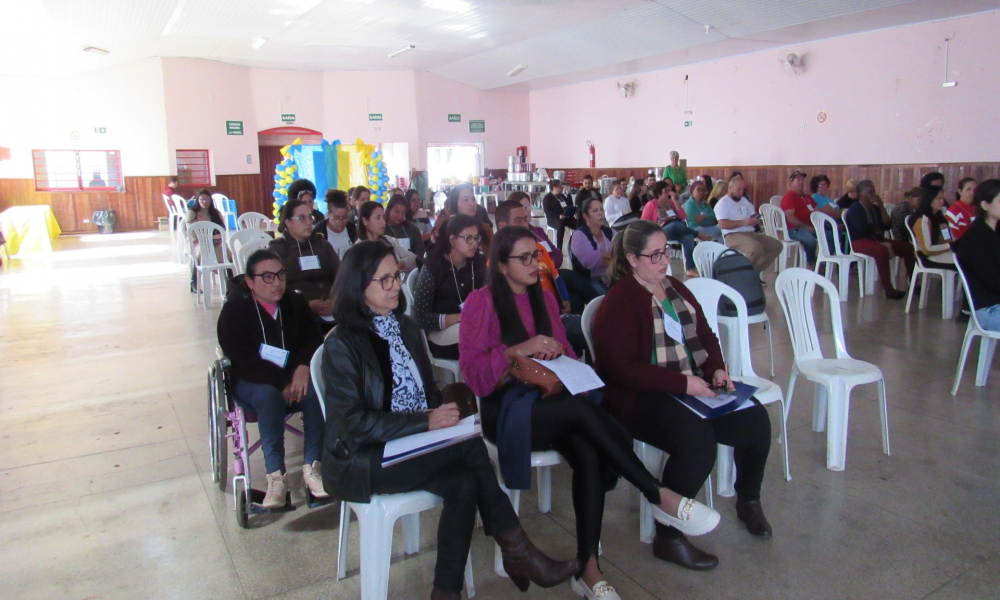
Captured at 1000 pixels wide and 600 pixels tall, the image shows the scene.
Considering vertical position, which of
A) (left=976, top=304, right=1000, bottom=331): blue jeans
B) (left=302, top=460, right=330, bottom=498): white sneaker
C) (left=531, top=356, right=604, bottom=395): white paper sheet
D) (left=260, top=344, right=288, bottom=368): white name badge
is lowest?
(left=302, top=460, right=330, bottom=498): white sneaker

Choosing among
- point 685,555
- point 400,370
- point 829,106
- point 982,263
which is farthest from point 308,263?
point 829,106

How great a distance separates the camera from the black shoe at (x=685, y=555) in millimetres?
2213

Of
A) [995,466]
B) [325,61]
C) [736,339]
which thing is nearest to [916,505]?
[995,466]

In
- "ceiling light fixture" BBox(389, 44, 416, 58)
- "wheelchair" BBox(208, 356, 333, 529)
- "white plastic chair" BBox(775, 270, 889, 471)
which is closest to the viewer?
"wheelchair" BBox(208, 356, 333, 529)

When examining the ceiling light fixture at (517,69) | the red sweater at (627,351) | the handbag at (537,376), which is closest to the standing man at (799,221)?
the red sweater at (627,351)

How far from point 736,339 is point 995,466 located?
1.20 meters

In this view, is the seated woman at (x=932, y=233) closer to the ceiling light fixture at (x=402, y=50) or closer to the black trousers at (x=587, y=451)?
the black trousers at (x=587, y=451)

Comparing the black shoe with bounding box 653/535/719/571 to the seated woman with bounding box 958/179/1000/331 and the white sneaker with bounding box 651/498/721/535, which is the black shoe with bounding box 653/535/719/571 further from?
the seated woman with bounding box 958/179/1000/331

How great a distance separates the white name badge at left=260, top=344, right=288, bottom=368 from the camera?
276 cm

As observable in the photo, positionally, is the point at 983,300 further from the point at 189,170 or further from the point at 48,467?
the point at 189,170

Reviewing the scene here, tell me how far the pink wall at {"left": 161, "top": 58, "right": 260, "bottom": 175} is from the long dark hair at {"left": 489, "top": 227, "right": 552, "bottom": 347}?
14610 millimetres

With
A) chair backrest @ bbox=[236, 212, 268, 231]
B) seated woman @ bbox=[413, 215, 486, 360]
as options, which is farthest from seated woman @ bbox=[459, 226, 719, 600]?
chair backrest @ bbox=[236, 212, 268, 231]

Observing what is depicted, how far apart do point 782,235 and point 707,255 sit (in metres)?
3.86

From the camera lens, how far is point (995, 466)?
2.93m
